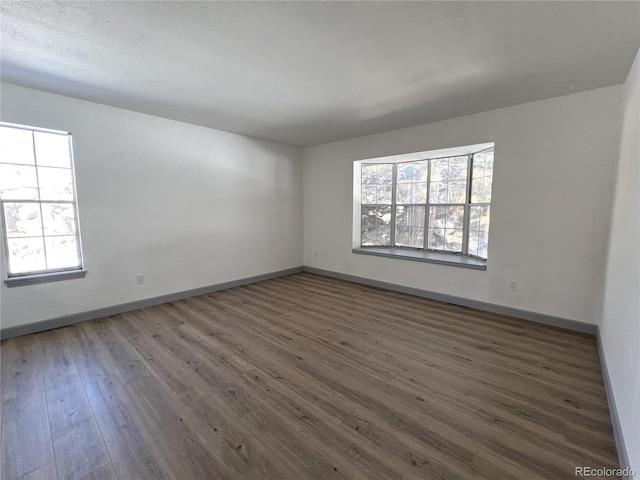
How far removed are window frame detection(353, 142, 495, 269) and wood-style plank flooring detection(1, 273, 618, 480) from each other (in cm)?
113

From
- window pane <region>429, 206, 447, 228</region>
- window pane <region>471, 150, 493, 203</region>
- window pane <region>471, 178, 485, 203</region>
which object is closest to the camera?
window pane <region>471, 150, 493, 203</region>

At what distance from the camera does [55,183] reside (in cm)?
309

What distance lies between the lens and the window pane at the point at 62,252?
3086 millimetres

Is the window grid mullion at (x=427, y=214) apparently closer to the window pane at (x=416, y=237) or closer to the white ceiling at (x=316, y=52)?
the window pane at (x=416, y=237)

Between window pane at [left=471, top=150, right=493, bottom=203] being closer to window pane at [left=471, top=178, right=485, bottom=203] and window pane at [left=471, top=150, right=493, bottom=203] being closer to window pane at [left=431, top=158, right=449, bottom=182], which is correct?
window pane at [left=471, top=178, right=485, bottom=203]

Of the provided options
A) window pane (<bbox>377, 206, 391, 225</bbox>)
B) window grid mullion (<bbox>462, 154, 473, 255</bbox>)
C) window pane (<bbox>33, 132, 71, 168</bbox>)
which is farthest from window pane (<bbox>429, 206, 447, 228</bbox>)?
window pane (<bbox>33, 132, 71, 168</bbox>)

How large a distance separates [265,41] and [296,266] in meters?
4.21

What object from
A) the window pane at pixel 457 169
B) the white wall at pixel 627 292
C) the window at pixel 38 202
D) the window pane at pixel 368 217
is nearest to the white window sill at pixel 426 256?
the window pane at pixel 368 217

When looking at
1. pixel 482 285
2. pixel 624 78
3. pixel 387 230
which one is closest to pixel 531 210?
pixel 482 285

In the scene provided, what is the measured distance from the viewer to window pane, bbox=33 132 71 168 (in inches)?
117

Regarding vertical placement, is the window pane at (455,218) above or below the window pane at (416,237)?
above

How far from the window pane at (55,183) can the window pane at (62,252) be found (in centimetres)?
46

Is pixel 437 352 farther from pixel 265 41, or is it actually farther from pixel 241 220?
pixel 241 220

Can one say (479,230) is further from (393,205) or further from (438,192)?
(393,205)
